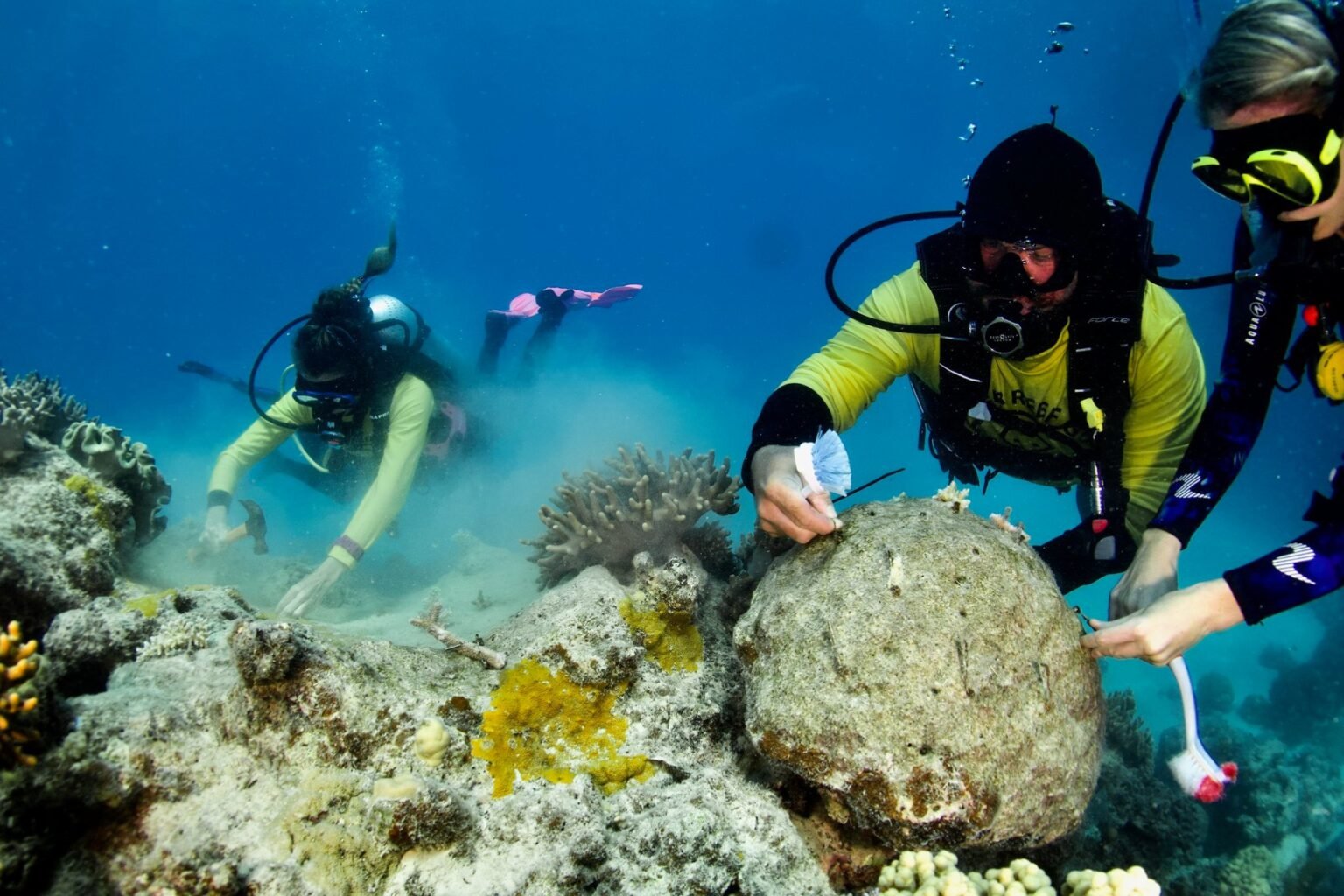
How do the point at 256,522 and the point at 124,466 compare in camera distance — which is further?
the point at 256,522

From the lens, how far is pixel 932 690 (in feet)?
7.18

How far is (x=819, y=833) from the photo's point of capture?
254 centimetres

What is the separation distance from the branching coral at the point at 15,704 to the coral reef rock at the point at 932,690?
2.28 metres

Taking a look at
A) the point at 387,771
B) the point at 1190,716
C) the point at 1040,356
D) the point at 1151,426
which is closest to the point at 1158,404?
the point at 1151,426

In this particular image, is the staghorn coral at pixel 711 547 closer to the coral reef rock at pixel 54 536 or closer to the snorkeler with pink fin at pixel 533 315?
the coral reef rock at pixel 54 536

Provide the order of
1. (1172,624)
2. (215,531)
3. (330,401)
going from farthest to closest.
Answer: (330,401) < (215,531) < (1172,624)

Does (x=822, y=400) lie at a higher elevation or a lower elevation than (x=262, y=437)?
lower

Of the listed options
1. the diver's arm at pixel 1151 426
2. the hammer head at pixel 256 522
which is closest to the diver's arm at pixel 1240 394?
the diver's arm at pixel 1151 426

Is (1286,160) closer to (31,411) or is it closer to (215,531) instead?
(31,411)

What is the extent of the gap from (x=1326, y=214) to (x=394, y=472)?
23.3ft

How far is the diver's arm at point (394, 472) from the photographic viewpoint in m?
6.12

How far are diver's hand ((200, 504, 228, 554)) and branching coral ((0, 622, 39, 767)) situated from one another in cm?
481

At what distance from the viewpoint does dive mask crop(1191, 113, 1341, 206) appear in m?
2.32

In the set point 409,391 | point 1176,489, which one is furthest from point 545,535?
point 1176,489
